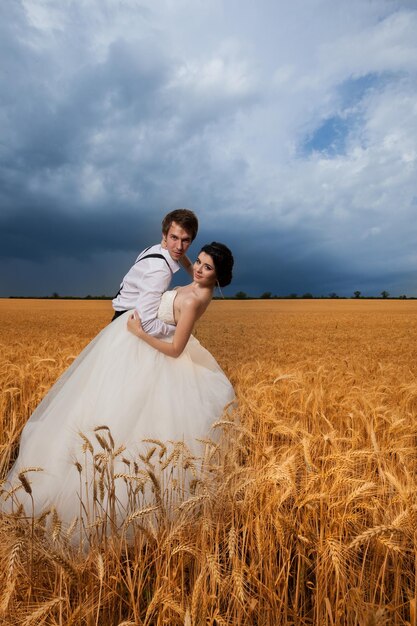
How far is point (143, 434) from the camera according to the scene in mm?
2943

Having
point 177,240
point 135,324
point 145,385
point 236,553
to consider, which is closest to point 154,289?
point 135,324

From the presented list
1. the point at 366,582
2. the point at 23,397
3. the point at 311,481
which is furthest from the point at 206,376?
the point at 23,397

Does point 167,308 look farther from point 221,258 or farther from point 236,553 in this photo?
point 236,553

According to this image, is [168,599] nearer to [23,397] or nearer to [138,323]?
[138,323]

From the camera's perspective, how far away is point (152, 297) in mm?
3146

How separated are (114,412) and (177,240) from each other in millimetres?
1301

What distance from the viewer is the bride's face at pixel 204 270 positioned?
3.12m

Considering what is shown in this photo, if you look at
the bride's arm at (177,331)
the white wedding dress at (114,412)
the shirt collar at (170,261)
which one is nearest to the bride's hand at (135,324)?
the bride's arm at (177,331)

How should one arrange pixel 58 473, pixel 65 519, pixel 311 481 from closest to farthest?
pixel 311 481, pixel 65 519, pixel 58 473

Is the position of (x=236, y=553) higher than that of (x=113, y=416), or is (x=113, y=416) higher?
(x=113, y=416)

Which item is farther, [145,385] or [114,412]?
[145,385]

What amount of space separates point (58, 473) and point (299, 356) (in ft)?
22.8

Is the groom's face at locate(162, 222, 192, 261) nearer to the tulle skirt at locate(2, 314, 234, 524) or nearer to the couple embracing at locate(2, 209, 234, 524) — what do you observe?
the couple embracing at locate(2, 209, 234, 524)

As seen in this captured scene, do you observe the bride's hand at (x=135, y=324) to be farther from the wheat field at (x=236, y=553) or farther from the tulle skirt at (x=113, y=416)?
the wheat field at (x=236, y=553)
